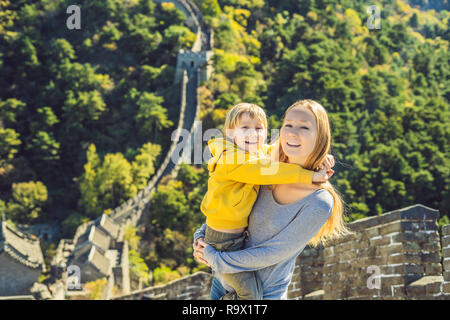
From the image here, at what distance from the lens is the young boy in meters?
3.63

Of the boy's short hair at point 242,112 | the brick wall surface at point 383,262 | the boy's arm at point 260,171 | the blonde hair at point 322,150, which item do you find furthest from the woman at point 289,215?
the brick wall surface at point 383,262

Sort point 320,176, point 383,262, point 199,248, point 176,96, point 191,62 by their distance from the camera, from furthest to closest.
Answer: point 191,62, point 176,96, point 383,262, point 199,248, point 320,176

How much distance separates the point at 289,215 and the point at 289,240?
0.16 meters

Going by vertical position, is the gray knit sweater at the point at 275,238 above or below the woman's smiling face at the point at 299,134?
below

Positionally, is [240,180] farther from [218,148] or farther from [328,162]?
[328,162]

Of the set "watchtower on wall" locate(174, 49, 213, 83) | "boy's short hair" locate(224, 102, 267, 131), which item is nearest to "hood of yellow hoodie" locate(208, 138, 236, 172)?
"boy's short hair" locate(224, 102, 267, 131)

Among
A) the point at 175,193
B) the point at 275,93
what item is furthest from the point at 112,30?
the point at 175,193

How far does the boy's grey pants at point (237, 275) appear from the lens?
3.64m

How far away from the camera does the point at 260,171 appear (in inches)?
145

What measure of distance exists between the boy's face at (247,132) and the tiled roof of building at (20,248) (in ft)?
70.7

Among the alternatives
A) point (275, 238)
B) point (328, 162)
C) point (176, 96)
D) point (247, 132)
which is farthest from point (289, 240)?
point (176, 96)

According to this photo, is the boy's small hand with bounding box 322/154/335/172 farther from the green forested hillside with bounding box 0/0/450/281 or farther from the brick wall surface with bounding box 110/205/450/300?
the green forested hillside with bounding box 0/0/450/281

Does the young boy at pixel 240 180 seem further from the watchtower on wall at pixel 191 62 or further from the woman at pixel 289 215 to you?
the watchtower on wall at pixel 191 62

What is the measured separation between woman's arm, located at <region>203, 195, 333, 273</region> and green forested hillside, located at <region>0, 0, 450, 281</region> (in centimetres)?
1948
